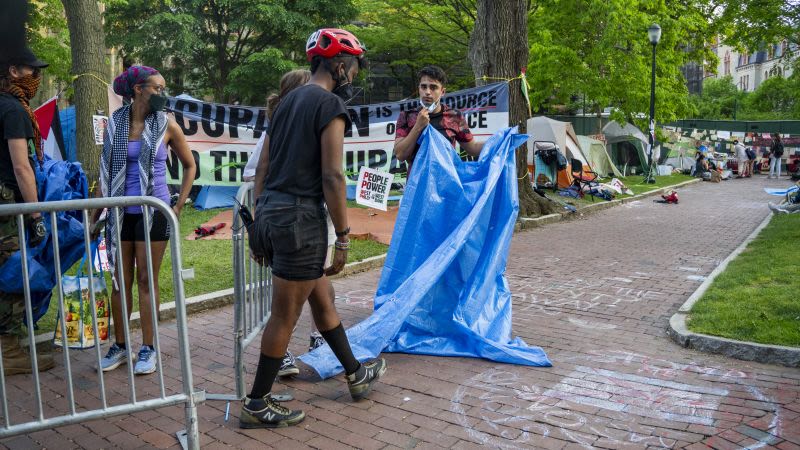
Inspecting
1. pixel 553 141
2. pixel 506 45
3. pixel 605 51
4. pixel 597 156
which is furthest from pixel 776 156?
pixel 506 45

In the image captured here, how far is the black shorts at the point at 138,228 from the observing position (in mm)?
4414

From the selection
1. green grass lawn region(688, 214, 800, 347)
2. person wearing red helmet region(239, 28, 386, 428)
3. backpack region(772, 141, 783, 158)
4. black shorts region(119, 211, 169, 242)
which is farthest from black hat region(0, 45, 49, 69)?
backpack region(772, 141, 783, 158)

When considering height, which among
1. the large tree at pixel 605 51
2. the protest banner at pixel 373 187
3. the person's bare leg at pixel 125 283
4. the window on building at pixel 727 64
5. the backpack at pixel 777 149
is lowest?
the person's bare leg at pixel 125 283

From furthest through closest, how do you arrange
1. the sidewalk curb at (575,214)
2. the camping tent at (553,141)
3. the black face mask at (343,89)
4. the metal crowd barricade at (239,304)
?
the camping tent at (553,141)
the sidewalk curb at (575,214)
the metal crowd barricade at (239,304)
the black face mask at (343,89)

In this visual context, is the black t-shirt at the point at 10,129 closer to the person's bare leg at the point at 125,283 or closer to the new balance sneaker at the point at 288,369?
the person's bare leg at the point at 125,283

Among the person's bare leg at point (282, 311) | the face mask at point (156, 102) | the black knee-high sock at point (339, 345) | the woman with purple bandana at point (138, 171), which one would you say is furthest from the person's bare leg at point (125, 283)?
the black knee-high sock at point (339, 345)

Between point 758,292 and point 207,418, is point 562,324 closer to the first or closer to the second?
point 758,292

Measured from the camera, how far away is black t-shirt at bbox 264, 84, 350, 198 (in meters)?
3.49

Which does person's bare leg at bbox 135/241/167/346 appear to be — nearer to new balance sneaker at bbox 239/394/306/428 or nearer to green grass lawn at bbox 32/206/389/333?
new balance sneaker at bbox 239/394/306/428

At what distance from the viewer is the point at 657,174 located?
29.5 meters

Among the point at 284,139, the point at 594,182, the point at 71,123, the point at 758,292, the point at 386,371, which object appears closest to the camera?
the point at 284,139

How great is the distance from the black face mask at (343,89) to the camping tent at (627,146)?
26.3 metres

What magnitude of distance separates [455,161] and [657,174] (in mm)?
26245

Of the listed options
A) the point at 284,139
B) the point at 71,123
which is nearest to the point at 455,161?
the point at 284,139
